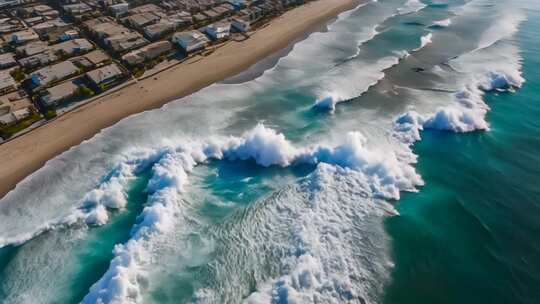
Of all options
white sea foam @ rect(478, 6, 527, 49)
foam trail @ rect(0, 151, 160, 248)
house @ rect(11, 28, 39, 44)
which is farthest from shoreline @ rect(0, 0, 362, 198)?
white sea foam @ rect(478, 6, 527, 49)

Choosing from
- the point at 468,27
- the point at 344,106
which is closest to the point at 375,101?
the point at 344,106

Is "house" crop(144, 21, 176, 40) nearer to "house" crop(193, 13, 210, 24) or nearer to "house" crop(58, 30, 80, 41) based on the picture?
"house" crop(193, 13, 210, 24)

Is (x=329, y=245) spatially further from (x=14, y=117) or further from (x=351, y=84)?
(x=14, y=117)

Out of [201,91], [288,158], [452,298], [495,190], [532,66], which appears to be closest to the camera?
[452,298]

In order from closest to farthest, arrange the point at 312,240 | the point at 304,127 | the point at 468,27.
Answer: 1. the point at 312,240
2. the point at 304,127
3. the point at 468,27

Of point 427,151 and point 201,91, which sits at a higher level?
point 201,91

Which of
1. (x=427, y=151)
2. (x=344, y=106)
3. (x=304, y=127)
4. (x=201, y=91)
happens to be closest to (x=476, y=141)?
(x=427, y=151)

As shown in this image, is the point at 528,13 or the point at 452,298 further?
the point at 528,13

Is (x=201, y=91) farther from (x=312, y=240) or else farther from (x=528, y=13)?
(x=528, y=13)
